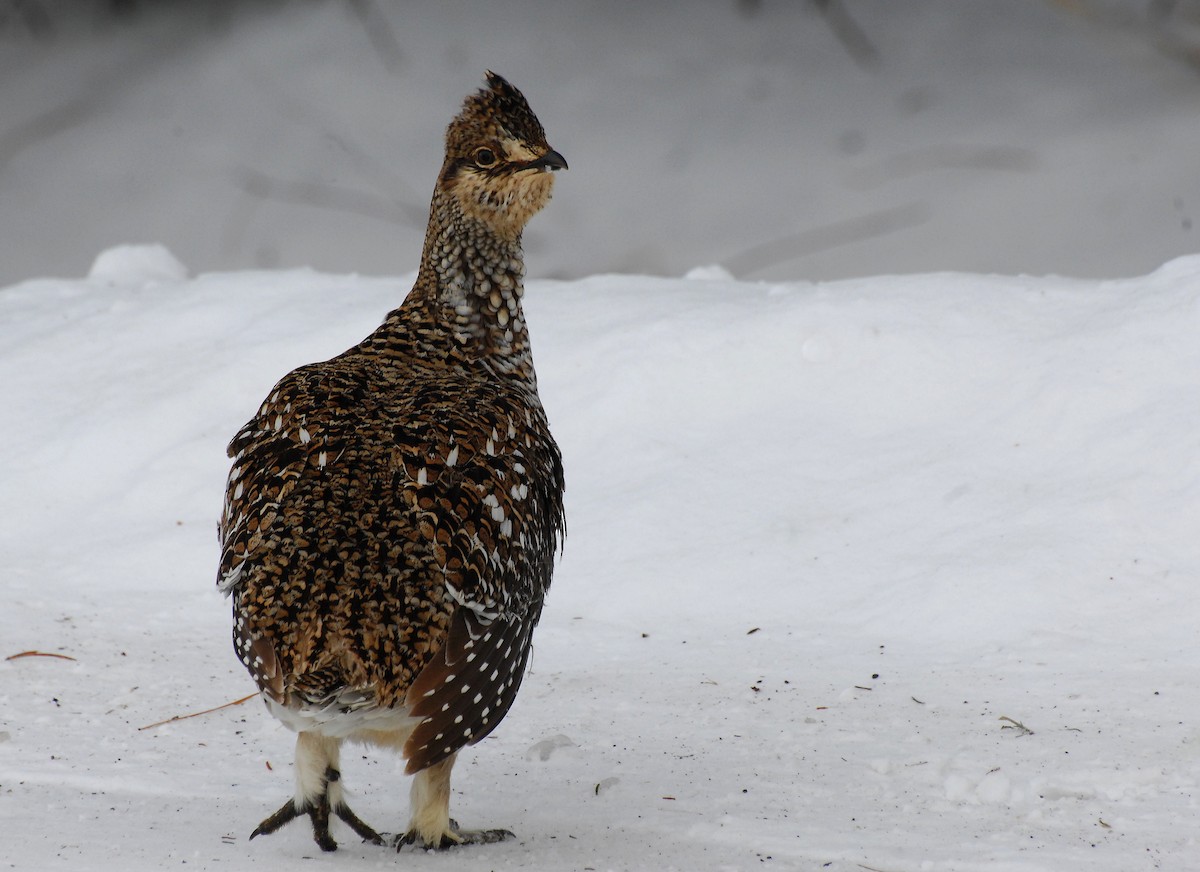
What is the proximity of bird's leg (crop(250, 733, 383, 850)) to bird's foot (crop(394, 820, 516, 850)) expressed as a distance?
0.57 feet

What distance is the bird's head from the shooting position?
13.9ft

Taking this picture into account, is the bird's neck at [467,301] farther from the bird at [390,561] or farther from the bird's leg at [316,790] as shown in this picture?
the bird's leg at [316,790]

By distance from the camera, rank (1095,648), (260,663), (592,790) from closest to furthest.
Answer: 1. (260,663)
2. (592,790)
3. (1095,648)

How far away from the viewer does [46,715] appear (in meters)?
4.23

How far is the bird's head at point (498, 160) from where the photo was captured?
423 centimetres

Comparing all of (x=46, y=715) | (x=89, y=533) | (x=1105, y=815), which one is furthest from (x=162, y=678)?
(x=1105, y=815)

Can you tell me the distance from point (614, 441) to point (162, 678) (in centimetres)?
224

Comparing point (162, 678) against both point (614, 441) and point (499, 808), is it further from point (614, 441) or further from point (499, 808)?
point (614, 441)

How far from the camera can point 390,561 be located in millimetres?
3123

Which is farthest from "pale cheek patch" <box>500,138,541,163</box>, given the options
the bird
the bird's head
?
the bird

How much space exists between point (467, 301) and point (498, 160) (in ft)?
1.48

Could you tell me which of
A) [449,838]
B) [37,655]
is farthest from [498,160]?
[37,655]

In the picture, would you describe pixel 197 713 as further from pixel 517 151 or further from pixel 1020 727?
pixel 1020 727

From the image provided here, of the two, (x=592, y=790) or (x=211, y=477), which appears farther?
(x=211, y=477)
